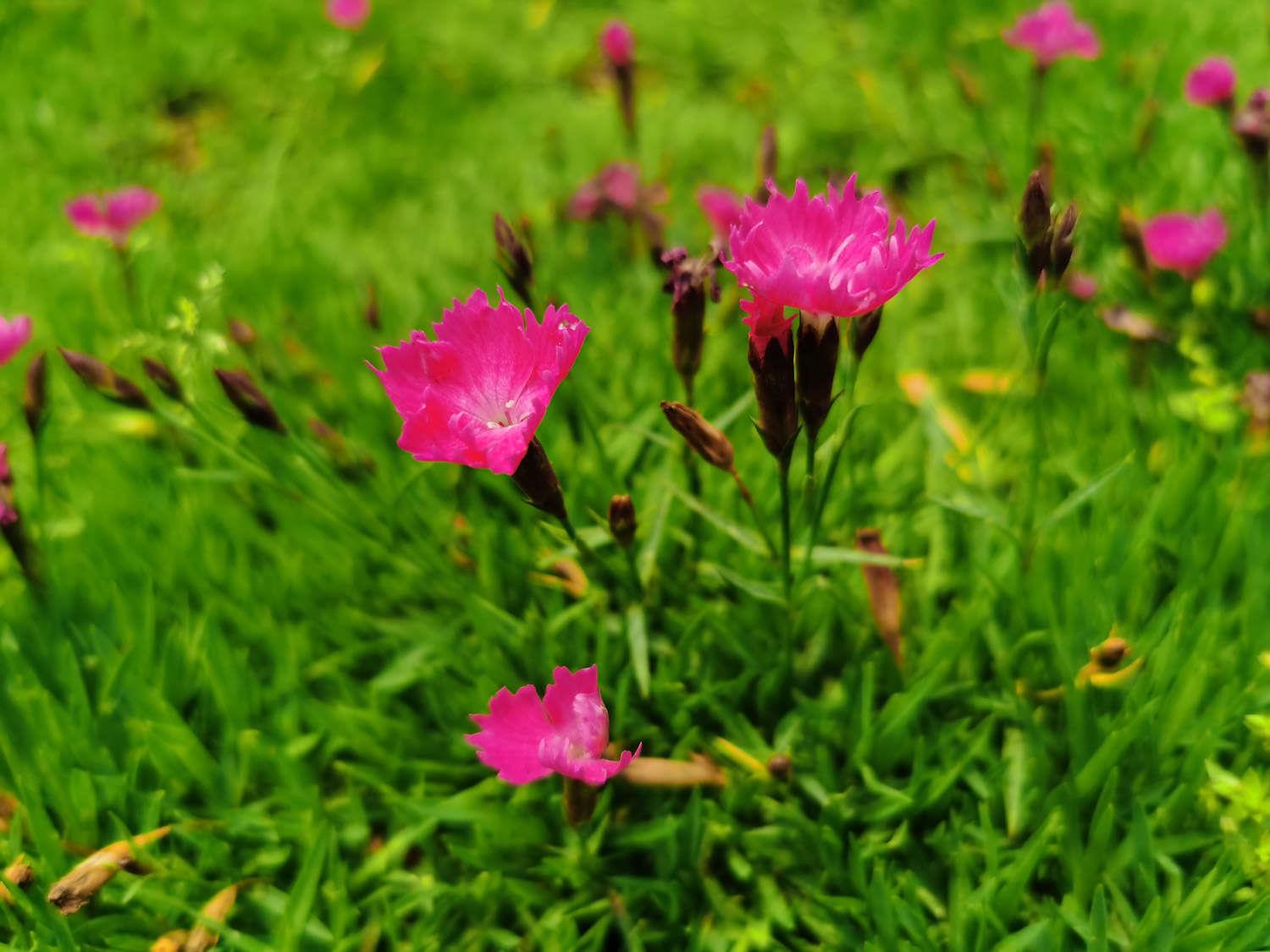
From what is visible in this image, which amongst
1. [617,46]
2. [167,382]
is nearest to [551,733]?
[167,382]

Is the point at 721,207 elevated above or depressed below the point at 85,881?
above

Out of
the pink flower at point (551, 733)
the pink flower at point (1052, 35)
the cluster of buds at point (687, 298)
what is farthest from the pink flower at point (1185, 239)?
the pink flower at point (551, 733)

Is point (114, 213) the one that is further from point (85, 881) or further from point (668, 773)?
point (668, 773)

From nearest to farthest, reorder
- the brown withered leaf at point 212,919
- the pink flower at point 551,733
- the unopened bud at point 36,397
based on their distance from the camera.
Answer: the pink flower at point 551,733
the brown withered leaf at point 212,919
the unopened bud at point 36,397

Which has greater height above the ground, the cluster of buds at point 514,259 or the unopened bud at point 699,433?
the cluster of buds at point 514,259

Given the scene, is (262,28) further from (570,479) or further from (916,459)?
(916,459)

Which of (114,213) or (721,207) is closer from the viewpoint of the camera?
(114,213)

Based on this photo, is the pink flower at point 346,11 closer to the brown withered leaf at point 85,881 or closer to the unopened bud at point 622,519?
the unopened bud at point 622,519
